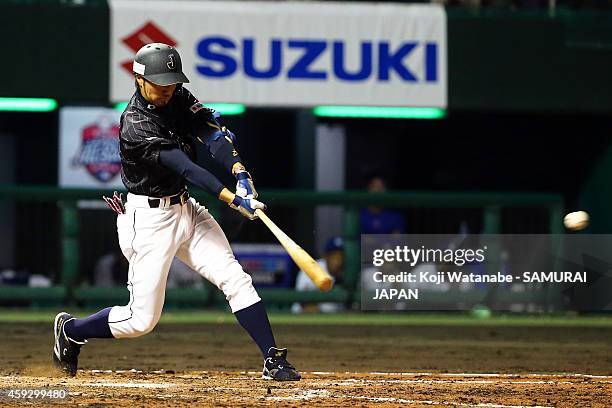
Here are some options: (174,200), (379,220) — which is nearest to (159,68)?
(174,200)

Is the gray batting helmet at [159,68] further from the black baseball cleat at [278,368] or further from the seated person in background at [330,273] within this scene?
the seated person in background at [330,273]

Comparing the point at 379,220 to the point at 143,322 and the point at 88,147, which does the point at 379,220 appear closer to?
the point at 88,147

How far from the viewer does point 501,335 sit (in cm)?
1049

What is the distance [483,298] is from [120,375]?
5.80m

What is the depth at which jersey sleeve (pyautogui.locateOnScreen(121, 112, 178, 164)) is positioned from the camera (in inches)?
242

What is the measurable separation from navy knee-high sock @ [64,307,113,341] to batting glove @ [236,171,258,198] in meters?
1.00

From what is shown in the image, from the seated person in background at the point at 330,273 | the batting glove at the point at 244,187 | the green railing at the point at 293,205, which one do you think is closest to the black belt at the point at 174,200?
the batting glove at the point at 244,187

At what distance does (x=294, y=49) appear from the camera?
40.7 ft

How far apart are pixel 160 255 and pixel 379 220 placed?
6.07m

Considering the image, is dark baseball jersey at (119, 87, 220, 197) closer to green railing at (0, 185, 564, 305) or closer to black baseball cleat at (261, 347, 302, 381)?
black baseball cleat at (261, 347, 302, 381)

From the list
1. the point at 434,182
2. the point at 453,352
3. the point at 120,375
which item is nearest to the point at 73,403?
the point at 120,375

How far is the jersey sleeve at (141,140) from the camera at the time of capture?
6.14 meters

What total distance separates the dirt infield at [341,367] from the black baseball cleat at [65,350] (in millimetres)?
92

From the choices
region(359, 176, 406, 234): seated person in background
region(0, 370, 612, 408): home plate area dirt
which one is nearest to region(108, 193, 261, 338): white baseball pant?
region(0, 370, 612, 408): home plate area dirt
